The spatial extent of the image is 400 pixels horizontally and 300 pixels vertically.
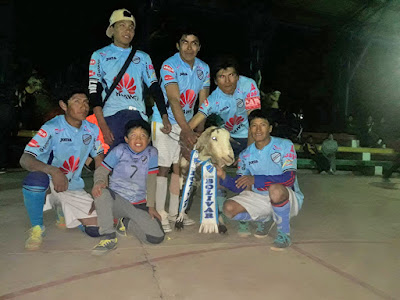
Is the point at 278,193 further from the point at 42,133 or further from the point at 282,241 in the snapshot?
the point at 42,133

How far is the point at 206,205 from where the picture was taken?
3697 millimetres

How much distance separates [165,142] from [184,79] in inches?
27.1

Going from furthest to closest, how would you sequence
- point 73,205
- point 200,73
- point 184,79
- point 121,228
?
point 200,73, point 184,79, point 121,228, point 73,205

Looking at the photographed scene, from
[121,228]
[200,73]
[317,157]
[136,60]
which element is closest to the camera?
[121,228]

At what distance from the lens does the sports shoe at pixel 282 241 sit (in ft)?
11.1

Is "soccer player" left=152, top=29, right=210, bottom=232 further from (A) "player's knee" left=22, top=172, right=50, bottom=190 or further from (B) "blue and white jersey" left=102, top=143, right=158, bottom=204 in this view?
(A) "player's knee" left=22, top=172, right=50, bottom=190

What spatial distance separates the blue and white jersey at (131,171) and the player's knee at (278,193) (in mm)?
1096

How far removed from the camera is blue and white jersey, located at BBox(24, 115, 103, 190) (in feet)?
11.3

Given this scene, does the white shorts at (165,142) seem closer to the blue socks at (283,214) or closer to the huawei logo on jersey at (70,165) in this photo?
the huawei logo on jersey at (70,165)

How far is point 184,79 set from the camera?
4.09 m

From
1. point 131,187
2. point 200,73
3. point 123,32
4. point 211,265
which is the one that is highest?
point 123,32

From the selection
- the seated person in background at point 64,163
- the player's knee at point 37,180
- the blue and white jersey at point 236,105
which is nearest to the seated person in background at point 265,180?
the blue and white jersey at point 236,105

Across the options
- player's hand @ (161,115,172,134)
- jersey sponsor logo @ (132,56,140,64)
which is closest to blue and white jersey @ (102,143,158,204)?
player's hand @ (161,115,172,134)

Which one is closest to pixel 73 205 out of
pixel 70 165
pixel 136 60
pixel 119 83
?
pixel 70 165
